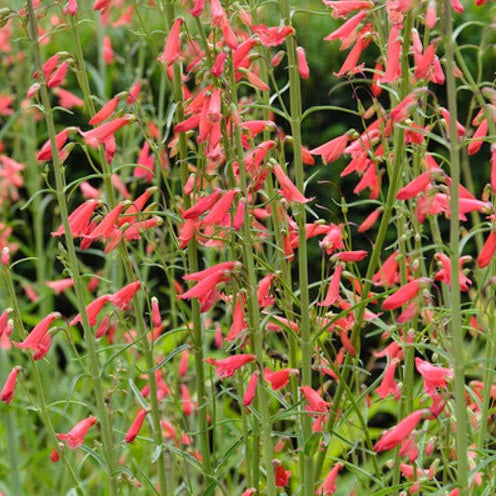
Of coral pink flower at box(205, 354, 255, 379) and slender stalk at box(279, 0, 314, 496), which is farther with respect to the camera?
slender stalk at box(279, 0, 314, 496)

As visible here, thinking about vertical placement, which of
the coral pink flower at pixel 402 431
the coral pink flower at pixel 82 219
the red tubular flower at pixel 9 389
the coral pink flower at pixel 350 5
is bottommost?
the red tubular flower at pixel 9 389

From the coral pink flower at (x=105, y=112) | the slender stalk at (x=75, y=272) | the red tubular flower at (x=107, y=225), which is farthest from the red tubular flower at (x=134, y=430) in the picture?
the coral pink flower at (x=105, y=112)

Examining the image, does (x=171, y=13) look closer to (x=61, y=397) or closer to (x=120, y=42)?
(x=61, y=397)

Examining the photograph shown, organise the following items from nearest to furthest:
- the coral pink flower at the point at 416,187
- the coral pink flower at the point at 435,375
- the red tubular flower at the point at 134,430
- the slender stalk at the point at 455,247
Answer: the slender stalk at the point at 455,247 → the coral pink flower at the point at 416,187 → the coral pink flower at the point at 435,375 → the red tubular flower at the point at 134,430

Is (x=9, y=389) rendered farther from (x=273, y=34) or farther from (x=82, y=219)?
(x=273, y=34)

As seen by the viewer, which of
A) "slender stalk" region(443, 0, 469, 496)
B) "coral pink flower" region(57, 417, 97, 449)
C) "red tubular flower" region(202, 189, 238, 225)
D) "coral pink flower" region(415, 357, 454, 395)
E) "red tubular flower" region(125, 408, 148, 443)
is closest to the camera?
"slender stalk" region(443, 0, 469, 496)

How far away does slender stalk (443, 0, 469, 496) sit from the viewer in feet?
8.27

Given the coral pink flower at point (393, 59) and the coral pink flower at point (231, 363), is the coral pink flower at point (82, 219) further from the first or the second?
the coral pink flower at point (393, 59)

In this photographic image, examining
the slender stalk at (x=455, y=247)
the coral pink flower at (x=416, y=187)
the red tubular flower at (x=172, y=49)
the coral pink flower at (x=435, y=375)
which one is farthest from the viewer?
the red tubular flower at (x=172, y=49)

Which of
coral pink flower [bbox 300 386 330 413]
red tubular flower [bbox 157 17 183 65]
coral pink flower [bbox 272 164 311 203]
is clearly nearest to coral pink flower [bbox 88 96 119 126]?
red tubular flower [bbox 157 17 183 65]

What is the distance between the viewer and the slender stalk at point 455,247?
8.27 feet

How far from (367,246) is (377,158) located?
5.26 meters

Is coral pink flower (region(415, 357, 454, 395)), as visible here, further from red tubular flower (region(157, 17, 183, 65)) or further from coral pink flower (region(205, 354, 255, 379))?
red tubular flower (region(157, 17, 183, 65))

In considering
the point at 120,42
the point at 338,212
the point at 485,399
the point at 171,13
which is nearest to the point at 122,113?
the point at 171,13
